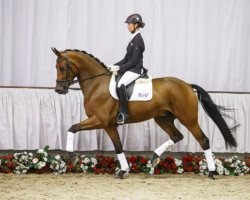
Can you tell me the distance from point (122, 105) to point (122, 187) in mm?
1089

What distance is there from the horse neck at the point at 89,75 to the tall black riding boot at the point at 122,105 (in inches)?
11.6

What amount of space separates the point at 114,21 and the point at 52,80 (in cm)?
130

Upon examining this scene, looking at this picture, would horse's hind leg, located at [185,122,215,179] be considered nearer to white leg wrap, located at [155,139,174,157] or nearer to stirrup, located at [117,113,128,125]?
white leg wrap, located at [155,139,174,157]

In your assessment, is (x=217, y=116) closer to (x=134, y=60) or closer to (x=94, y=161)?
(x=134, y=60)

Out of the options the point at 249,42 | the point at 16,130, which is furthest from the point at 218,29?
the point at 16,130

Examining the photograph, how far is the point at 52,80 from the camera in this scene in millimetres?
8016

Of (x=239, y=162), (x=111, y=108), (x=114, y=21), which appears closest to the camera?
(x=111, y=108)

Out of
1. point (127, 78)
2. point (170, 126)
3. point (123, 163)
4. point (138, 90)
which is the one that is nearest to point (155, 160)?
point (123, 163)

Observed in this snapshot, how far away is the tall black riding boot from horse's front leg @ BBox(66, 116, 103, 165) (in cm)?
28

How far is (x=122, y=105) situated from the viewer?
6.79 m

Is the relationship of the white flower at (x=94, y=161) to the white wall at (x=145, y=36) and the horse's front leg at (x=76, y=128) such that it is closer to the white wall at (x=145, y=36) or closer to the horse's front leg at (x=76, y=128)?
the horse's front leg at (x=76, y=128)

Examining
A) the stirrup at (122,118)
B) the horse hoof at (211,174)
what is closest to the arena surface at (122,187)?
the horse hoof at (211,174)

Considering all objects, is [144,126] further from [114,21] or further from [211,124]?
[114,21]

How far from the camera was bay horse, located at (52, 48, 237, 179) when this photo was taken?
22.3 ft
